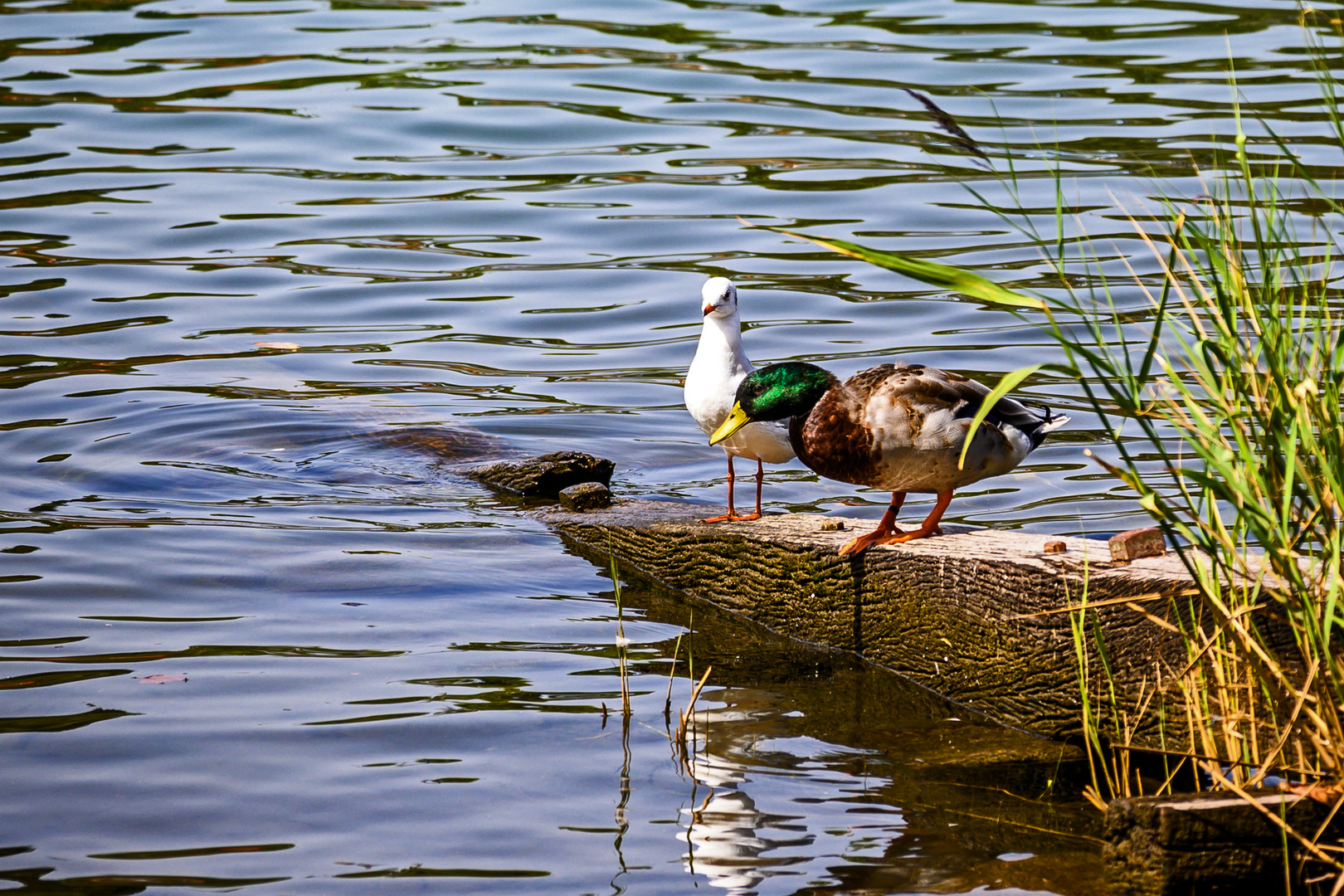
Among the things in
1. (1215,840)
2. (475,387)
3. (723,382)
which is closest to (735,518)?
(723,382)

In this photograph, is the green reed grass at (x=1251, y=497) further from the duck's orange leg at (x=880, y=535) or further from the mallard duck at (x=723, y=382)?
the mallard duck at (x=723, y=382)

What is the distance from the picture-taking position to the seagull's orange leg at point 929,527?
4512 millimetres

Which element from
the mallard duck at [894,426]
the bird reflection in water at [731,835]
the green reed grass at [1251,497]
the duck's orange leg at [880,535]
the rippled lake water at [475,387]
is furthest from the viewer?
the duck's orange leg at [880,535]

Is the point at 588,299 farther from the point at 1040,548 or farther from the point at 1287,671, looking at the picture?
the point at 1287,671

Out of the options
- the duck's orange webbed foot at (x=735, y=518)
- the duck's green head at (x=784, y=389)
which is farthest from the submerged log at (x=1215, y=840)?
the duck's orange webbed foot at (x=735, y=518)

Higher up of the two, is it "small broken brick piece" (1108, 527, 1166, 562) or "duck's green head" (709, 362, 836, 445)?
"duck's green head" (709, 362, 836, 445)

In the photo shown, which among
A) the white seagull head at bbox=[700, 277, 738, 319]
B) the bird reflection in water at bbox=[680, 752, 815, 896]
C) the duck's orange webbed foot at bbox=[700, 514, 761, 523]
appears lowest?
the bird reflection in water at bbox=[680, 752, 815, 896]

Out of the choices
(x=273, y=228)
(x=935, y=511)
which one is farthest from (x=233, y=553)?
(x=273, y=228)

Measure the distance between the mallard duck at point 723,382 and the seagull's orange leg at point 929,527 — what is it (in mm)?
648

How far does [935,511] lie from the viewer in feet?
14.9

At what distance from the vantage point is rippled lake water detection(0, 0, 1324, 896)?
12.3 feet

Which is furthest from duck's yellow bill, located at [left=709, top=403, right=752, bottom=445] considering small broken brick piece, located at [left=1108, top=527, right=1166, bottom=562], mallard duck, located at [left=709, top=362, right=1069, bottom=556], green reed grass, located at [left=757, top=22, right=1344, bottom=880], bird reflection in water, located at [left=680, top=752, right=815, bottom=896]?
green reed grass, located at [left=757, top=22, right=1344, bottom=880]

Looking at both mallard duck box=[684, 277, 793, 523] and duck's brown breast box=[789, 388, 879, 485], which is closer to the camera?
duck's brown breast box=[789, 388, 879, 485]

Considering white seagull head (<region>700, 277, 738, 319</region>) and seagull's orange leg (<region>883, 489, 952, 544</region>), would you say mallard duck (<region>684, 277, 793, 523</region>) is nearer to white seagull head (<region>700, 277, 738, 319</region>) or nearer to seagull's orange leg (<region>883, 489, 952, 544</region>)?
white seagull head (<region>700, 277, 738, 319</region>)
